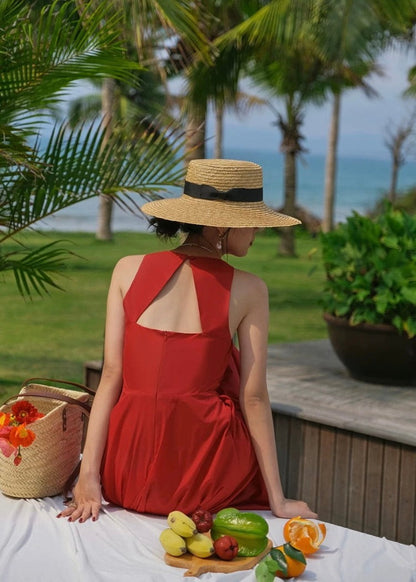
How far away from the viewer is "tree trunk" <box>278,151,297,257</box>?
63.4 feet

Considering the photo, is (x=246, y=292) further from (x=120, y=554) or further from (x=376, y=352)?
(x=376, y=352)

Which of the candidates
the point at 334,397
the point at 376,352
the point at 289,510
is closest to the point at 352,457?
the point at 334,397

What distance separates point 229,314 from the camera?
9.21ft

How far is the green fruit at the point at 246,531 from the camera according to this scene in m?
2.44

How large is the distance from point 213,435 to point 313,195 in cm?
9712

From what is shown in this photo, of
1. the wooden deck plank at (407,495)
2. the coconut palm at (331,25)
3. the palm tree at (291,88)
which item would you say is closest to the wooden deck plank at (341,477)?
the wooden deck plank at (407,495)

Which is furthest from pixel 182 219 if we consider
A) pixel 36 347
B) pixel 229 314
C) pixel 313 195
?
pixel 313 195

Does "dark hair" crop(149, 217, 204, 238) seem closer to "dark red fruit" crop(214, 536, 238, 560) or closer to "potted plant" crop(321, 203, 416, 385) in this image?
"dark red fruit" crop(214, 536, 238, 560)

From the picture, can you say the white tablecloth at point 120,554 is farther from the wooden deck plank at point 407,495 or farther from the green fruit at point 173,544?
the wooden deck plank at point 407,495

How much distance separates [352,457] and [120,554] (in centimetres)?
197

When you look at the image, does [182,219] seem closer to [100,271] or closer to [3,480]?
[3,480]

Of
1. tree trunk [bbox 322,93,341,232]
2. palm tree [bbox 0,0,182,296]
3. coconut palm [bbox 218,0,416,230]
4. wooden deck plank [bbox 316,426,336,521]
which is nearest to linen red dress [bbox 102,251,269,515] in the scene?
wooden deck plank [bbox 316,426,336,521]

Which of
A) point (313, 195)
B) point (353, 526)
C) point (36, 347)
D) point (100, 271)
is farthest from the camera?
point (313, 195)

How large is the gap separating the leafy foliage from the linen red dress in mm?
2411
